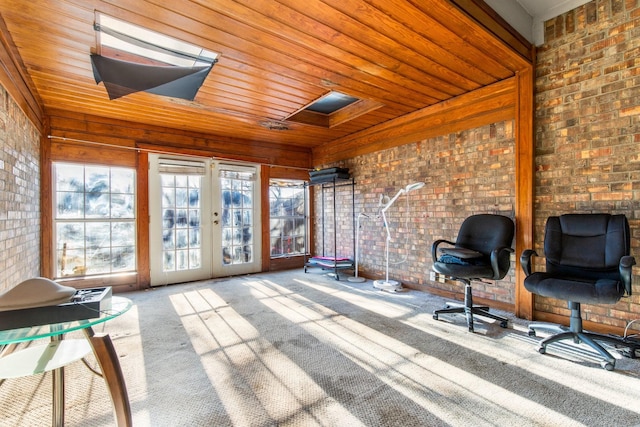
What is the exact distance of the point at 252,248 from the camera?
5418mm

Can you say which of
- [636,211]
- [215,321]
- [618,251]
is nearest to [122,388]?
[215,321]

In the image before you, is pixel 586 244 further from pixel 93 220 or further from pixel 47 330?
pixel 93 220

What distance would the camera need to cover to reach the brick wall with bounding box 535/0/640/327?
2.36 m

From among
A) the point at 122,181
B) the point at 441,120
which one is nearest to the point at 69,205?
the point at 122,181

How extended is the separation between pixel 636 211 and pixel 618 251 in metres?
0.40

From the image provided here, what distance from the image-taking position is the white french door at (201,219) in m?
4.53

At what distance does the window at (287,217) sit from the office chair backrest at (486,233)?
3.34 m

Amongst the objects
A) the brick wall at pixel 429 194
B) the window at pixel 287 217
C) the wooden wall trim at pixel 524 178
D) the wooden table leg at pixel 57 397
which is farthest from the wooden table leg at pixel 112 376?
the window at pixel 287 217

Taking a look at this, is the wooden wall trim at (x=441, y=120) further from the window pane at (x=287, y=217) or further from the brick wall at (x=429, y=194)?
the window pane at (x=287, y=217)

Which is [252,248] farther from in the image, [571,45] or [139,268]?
[571,45]

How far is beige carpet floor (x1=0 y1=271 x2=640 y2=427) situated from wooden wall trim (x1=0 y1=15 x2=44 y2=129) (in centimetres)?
222

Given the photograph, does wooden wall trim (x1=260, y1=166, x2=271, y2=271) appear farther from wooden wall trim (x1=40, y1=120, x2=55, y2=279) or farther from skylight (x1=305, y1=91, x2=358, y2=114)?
wooden wall trim (x1=40, y1=120, x2=55, y2=279)

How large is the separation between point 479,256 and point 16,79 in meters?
4.41

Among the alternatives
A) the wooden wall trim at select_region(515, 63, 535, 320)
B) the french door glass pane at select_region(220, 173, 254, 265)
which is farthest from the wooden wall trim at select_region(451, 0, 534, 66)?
the french door glass pane at select_region(220, 173, 254, 265)
